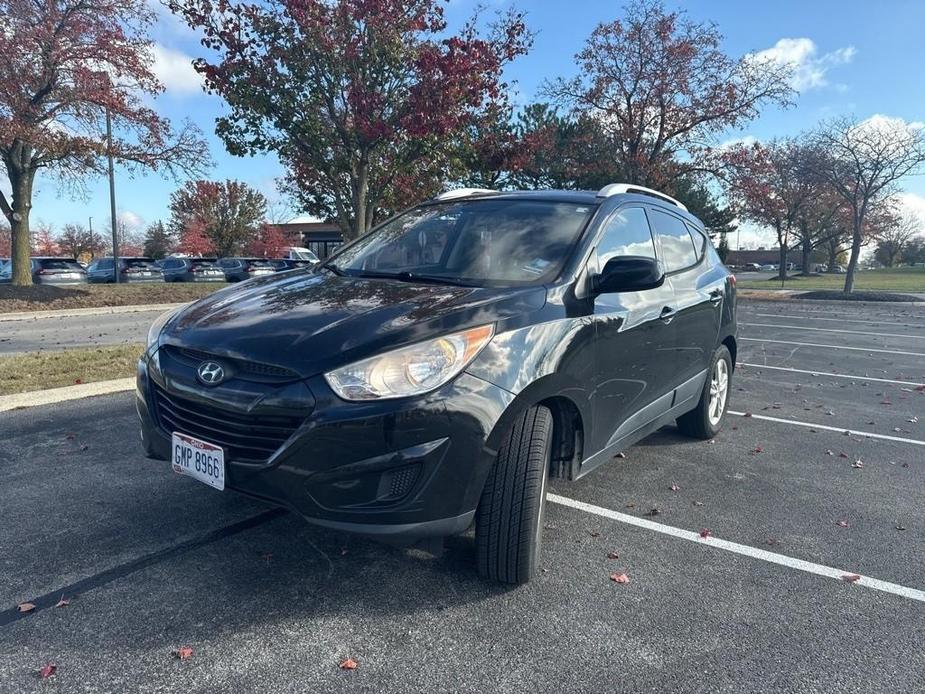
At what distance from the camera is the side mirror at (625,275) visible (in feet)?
10.5

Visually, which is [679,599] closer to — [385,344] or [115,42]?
[385,344]

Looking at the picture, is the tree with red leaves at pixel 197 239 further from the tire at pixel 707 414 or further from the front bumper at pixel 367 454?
the front bumper at pixel 367 454

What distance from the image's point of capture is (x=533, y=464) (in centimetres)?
276

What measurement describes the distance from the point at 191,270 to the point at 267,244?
19907 millimetres

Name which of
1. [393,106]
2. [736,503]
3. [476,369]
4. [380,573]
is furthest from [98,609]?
[393,106]

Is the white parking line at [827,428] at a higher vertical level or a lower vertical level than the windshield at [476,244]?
lower

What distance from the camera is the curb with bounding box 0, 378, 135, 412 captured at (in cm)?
562

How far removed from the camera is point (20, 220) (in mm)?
18594

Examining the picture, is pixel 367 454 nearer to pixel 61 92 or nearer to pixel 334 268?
pixel 334 268

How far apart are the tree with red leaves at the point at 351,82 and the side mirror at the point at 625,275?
8.17m

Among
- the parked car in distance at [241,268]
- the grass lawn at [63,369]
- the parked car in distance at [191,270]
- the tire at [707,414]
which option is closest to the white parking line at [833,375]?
the tire at [707,414]

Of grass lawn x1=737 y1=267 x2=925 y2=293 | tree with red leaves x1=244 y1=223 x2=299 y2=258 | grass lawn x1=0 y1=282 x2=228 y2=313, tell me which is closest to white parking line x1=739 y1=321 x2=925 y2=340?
grass lawn x1=0 y1=282 x2=228 y2=313

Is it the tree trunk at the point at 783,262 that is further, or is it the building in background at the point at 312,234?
the building in background at the point at 312,234

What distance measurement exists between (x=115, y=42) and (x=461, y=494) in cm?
1863
